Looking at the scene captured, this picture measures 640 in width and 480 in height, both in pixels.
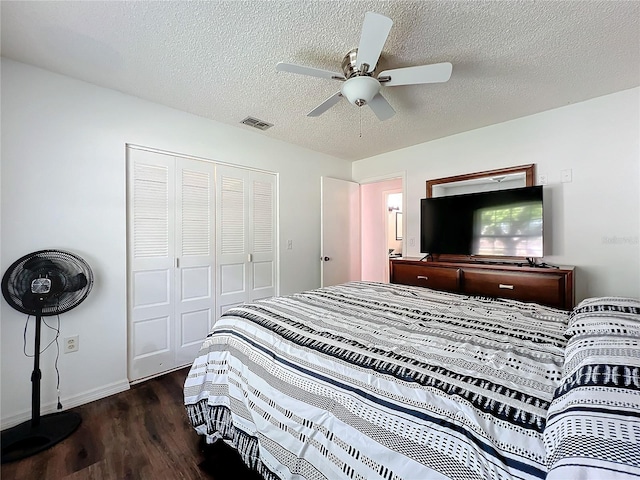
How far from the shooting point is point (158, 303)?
254cm

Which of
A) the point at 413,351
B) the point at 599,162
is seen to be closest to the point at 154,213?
the point at 413,351

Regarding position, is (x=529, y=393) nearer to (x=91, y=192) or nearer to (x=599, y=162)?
(x=599, y=162)

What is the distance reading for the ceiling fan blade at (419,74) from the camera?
1.60 m

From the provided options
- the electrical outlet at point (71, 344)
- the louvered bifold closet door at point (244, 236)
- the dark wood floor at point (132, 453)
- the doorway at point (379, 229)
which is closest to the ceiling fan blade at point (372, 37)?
the louvered bifold closet door at point (244, 236)

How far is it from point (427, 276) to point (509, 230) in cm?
93

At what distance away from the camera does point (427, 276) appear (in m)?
3.12

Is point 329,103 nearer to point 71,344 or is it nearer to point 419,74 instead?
point 419,74

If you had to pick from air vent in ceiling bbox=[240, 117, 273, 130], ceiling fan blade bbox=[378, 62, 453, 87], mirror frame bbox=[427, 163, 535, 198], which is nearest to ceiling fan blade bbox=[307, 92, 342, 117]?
ceiling fan blade bbox=[378, 62, 453, 87]

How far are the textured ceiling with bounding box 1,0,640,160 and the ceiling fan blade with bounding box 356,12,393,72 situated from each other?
7.9 inches

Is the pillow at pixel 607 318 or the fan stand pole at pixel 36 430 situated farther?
the fan stand pole at pixel 36 430

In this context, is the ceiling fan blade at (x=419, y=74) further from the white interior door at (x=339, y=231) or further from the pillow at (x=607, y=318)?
the white interior door at (x=339, y=231)

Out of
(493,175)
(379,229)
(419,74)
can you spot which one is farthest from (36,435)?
(379,229)

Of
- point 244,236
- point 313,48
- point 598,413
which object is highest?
point 313,48

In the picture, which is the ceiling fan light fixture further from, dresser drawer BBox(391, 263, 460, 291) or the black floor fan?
the black floor fan
